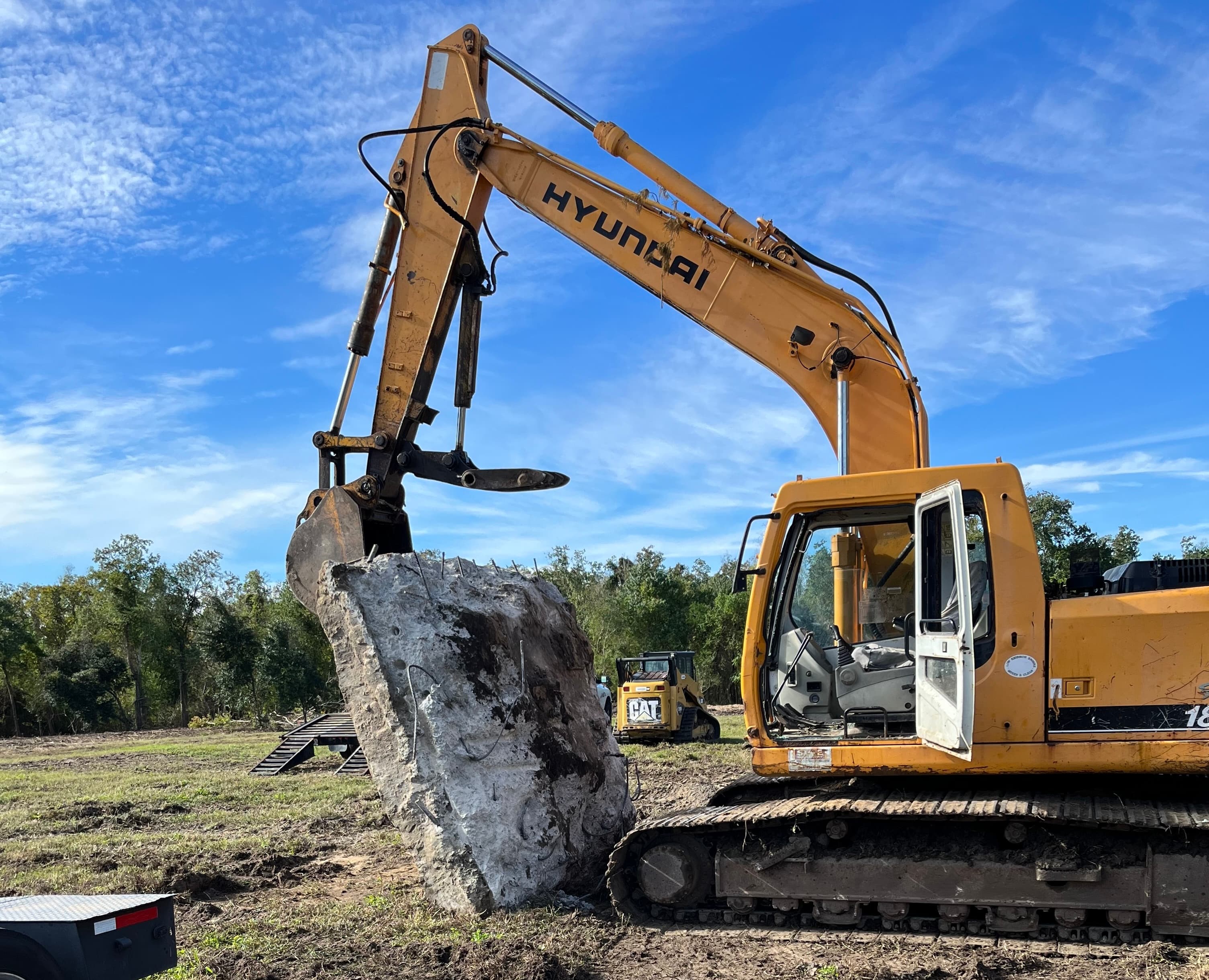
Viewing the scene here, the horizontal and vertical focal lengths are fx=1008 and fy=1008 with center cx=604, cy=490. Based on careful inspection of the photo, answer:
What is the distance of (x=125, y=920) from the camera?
3816mm

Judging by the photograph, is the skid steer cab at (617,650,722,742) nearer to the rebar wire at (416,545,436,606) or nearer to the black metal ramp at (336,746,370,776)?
the black metal ramp at (336,746,370,776)

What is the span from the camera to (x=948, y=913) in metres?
5.56

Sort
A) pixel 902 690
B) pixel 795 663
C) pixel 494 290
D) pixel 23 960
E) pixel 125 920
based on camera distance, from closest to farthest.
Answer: pixel 23 960, pixel 125 920, pixel 902 690, pixel 795 663, pixel 494 290

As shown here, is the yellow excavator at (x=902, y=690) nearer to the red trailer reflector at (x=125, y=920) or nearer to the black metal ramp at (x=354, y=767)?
the red trailer reflector at (x=125, y=920)

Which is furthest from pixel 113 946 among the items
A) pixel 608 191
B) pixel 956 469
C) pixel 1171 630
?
pixel 608 191

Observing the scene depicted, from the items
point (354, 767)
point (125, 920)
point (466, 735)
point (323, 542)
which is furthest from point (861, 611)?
point (354, 767)

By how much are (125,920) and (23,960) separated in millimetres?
340

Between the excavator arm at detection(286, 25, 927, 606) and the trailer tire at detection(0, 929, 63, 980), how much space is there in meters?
3.72

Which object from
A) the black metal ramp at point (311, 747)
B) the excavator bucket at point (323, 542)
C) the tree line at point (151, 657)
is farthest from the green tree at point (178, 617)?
the excavator bucket at point (323, 542)

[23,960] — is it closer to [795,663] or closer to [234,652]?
[795,663]

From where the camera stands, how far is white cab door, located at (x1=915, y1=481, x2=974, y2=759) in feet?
16.1

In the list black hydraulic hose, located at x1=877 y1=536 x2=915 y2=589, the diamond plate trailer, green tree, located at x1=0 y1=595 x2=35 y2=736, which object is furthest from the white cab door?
green tree, located at x1=0 y1=595 x2=35 y2=736

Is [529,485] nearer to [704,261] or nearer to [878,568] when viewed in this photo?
[704,261]

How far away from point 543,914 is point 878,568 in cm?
287
